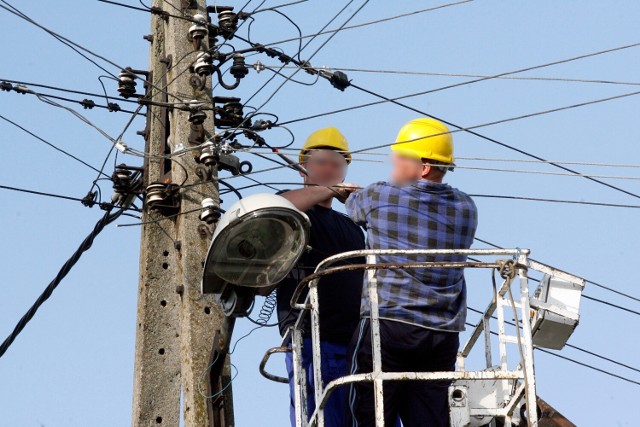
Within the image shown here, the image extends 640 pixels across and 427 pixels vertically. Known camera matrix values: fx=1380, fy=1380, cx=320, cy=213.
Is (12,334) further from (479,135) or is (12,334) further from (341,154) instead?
(479,135)

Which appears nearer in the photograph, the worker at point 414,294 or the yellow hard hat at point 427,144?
the worker at point 414,294

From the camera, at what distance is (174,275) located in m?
10.5

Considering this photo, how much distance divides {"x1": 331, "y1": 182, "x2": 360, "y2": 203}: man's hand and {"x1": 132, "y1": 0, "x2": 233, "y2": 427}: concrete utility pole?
1.04 m

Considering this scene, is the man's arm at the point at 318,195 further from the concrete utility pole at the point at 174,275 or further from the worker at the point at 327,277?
the concrete utility pole at the point at 174,275

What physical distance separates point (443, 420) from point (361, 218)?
1.34 m

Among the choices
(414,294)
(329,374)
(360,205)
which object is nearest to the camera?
(414,294)

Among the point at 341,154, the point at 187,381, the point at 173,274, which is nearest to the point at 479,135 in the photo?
the point at 341,154

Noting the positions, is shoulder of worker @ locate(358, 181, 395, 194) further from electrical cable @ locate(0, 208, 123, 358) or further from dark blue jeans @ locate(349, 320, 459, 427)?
electrical cable @ locate(0, 208, 123, 358)

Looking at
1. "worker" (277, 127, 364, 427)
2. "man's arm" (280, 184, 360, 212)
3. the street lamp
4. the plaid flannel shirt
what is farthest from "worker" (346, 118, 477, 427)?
"man's arm" (280, 184, 360, 212)

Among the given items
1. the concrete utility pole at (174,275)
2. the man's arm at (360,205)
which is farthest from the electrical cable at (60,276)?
the man's arm at (360,205)

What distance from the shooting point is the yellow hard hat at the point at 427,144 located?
8758mm

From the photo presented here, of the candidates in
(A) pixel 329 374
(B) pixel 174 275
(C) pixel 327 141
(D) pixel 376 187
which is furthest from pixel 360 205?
(B) pixel 174 275

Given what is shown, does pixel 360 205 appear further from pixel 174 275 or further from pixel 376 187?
pixel 174 275

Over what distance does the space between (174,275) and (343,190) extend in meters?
1.72
